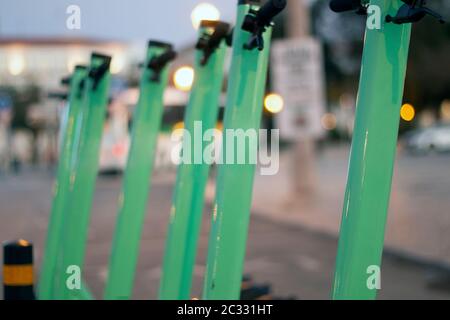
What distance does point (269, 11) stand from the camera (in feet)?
11.0

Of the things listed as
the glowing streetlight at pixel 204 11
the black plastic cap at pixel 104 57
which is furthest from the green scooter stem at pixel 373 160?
the glowing streetlight at pixel 204 11

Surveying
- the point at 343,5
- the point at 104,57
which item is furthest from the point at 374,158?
the point at 104,57

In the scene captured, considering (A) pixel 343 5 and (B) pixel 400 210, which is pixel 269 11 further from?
(B) pixel 400 210

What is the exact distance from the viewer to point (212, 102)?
4.50 meters

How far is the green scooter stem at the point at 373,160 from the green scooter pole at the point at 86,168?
265cm

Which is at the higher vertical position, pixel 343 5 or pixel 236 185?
pixel 343 5

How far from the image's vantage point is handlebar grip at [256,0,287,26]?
10.5 ft

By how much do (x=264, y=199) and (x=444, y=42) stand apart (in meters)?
34.2

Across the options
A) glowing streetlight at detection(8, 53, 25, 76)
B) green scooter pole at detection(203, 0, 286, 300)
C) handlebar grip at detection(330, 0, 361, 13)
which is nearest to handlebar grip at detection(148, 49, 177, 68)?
green scooter pole at detection(203, 0, 286, 300)

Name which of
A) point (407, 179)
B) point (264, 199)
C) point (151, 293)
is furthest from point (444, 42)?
point (151, 293)

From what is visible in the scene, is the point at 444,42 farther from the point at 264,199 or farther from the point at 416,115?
the point at 264,199

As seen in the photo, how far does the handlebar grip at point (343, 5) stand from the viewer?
3.02 meters

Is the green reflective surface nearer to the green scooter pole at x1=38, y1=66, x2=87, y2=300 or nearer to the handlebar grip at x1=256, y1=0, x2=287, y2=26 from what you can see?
the green scooter pole at x1=38, y1=66, x2=87, y2=300

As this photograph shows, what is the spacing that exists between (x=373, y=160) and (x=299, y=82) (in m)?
10.4
